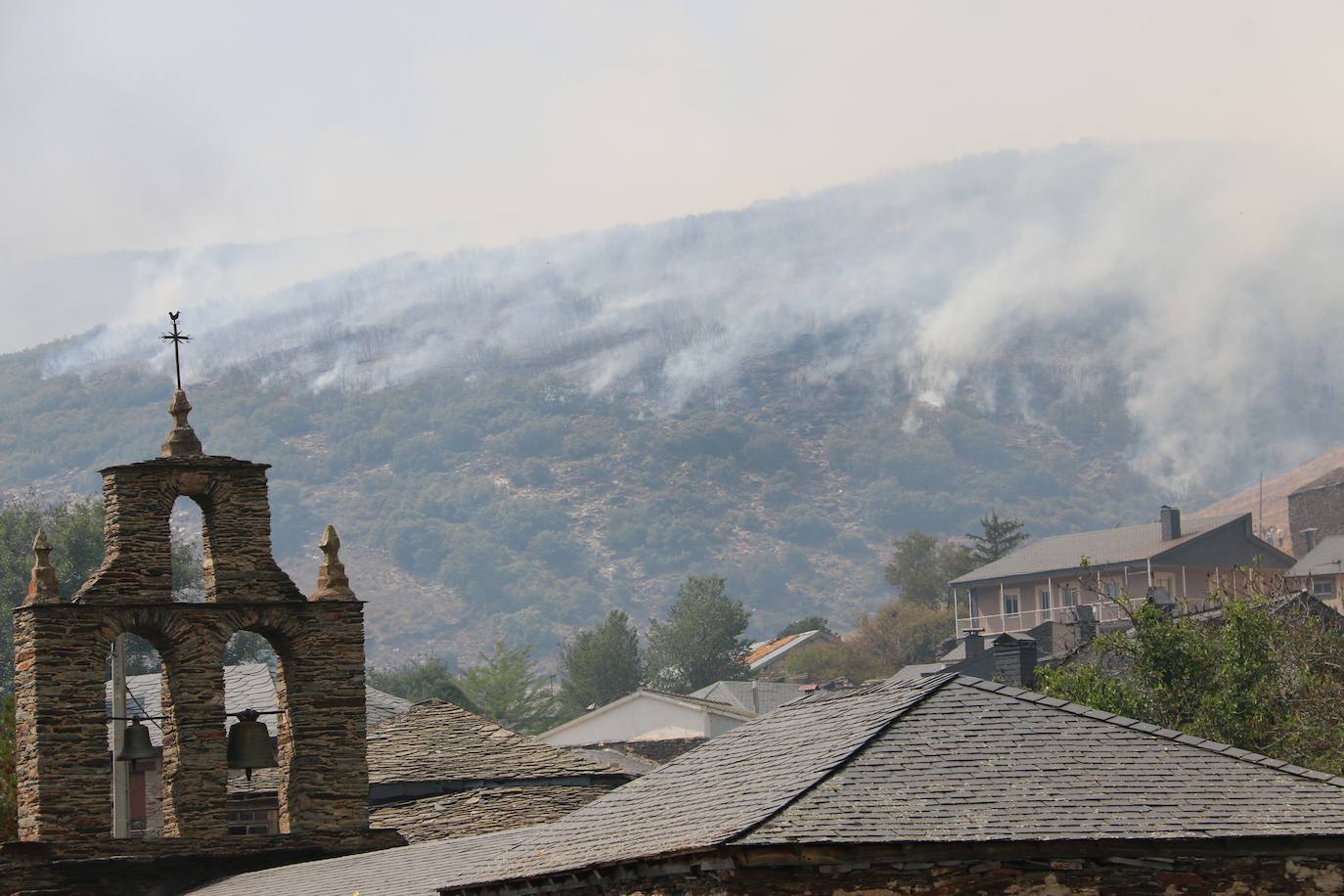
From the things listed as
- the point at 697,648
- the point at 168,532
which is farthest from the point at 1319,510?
the point at 168,532

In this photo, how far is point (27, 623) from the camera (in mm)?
29016

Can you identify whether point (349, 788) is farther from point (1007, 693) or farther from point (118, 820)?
point (1007, 693)

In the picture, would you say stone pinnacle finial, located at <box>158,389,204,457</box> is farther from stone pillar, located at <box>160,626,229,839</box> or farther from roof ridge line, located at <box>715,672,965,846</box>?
roof ridge line, located at <box>715,672,965,846</box>

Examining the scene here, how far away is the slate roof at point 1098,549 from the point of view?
392 feet

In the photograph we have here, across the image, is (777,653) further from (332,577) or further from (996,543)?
(332,577)

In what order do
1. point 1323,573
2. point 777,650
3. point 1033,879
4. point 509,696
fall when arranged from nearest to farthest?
1. point 1033,879
2. point 1323,573
3. point 509,696
4. point 777,650

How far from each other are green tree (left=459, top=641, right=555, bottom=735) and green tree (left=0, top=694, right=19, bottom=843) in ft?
242

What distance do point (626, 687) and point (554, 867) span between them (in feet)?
390

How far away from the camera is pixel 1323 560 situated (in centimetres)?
11781

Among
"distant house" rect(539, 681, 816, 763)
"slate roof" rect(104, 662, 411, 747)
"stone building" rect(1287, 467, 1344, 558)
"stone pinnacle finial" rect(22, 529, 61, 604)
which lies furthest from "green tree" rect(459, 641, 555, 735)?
"stone pinnacle finial" rect(22, 529, 61, 604)

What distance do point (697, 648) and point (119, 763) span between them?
12004 cm

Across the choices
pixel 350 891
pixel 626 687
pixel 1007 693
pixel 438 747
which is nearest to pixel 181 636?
pixel 350 891

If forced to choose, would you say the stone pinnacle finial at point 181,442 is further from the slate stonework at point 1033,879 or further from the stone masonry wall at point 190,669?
the slate stonework at point 1033,879

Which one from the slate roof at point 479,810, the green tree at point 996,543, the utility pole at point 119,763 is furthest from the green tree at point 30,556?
the green tree at point 996,543
